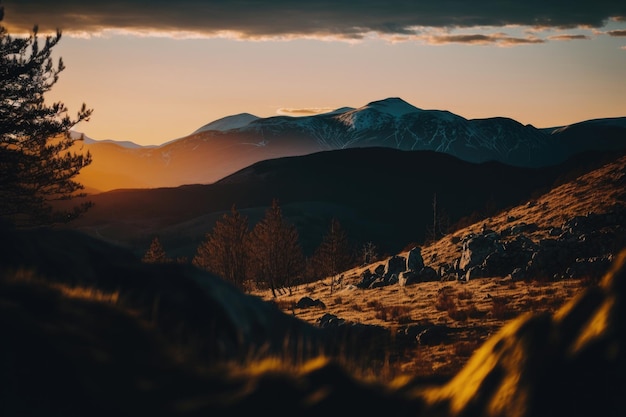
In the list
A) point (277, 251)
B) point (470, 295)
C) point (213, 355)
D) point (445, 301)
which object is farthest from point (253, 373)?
point (277, 251)

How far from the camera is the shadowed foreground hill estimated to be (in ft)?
14.3

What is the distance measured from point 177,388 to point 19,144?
1034 inches

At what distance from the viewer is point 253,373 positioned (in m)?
5.14

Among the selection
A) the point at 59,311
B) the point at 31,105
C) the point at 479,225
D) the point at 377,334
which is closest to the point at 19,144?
the point at 31,105

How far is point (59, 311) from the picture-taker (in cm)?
557

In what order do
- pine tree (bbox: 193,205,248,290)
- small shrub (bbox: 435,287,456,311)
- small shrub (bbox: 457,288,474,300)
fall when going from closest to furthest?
small shrub (bbox: 435,287,456,311), small shrub (bbox: 457,288,474,300), pine tree (bbox: 193,205,248,290)

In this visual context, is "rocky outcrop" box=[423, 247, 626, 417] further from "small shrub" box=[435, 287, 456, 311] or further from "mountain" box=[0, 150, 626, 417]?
"small shrub" box=[435, 287, 456, 311]

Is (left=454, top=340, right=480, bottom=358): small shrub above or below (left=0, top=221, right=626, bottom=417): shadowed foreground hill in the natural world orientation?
below

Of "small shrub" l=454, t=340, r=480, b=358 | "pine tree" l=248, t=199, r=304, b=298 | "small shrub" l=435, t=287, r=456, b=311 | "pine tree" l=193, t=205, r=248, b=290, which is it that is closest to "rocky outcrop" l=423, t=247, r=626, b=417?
"small shrub" l=454, t=340, r=480, b=358

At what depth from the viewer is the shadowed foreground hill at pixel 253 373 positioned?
172 inches

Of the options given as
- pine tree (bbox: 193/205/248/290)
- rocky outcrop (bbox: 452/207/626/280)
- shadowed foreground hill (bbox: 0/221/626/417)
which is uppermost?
shadowed foreground hill (bbox: 0/221/626/417)

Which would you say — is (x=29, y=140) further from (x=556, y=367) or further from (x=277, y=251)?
(x=277, y=251)

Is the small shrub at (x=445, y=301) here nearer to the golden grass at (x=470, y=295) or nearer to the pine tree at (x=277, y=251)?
the golden grass at (x=470, y=295)

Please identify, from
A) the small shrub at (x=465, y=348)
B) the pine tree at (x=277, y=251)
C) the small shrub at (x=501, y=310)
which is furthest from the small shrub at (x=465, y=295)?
the pine tree at (x=277, y=251)
